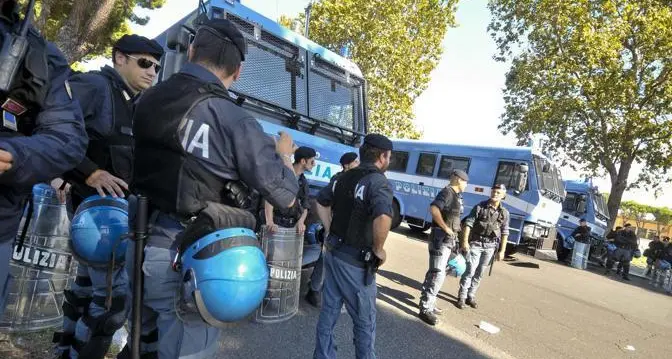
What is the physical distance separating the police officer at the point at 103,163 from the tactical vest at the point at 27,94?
26.5 inches

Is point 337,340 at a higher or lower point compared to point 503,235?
lower

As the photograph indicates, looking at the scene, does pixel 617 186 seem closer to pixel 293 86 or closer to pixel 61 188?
pixel 293 86

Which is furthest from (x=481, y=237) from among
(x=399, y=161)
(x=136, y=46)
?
(x=399, y=161)

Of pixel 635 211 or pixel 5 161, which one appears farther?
pixel 635 211

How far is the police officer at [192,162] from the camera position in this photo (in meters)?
1.66

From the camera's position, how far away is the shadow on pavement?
12.0 ft

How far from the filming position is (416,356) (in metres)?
4.06

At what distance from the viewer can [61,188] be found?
266 cm

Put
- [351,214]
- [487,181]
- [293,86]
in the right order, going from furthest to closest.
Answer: [487,181]
[293,86]
[351,214]

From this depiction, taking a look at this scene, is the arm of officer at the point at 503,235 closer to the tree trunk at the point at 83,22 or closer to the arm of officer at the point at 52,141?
the arm of officer at the point at 52,141

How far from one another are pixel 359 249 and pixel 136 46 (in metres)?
1.97

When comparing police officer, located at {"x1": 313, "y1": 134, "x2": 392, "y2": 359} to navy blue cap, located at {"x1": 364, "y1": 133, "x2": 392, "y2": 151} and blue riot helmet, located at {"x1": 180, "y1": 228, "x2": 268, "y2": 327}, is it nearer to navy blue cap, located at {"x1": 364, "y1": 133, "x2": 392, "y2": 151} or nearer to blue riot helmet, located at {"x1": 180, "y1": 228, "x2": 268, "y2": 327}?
navy blue cap, located at {"x1": 364, "y1": 133, "x2": 392, "y2": 151}

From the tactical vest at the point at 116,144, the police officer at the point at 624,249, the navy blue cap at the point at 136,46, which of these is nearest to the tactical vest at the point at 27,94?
the tactical vest at the point at 116,144

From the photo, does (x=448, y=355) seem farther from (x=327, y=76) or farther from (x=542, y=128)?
(x=542, y=128)
